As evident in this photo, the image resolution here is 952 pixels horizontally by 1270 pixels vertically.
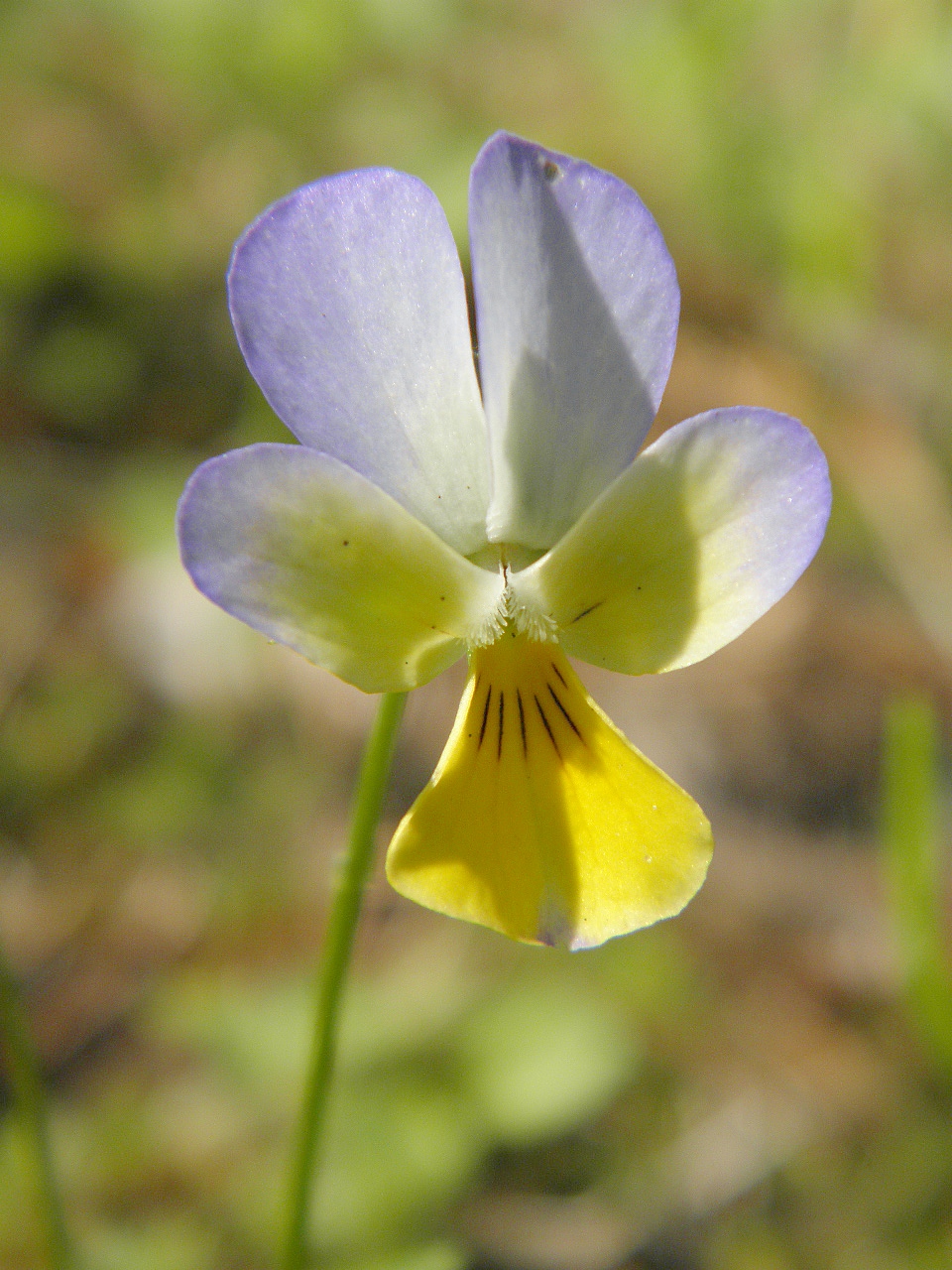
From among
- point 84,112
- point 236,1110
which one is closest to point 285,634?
point 236,1110

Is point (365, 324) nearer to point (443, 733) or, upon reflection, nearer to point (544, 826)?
point (544, 826)

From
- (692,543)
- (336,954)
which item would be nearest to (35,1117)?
(336,954)

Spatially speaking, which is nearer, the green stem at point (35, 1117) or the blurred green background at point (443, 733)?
the green stem at point (35, 1117)

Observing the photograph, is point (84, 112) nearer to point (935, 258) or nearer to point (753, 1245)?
point (935, 258)

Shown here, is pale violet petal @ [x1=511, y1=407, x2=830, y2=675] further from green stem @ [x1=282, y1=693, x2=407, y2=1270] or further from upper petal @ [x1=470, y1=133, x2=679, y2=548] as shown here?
green stem @ [x1=282, y1=693, x2=407, y2=1270]

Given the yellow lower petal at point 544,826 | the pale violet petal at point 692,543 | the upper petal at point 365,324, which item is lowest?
the yellow lower petal at point 544,826

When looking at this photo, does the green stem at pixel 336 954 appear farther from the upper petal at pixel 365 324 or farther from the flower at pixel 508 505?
the upper petal at pixel 365 324

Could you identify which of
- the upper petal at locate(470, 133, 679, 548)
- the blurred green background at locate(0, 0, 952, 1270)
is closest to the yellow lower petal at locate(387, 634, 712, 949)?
the upper petal at locate(470, 133, 679, 548)

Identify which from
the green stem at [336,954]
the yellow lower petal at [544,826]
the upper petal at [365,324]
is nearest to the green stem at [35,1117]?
the green stem at [336,954]
